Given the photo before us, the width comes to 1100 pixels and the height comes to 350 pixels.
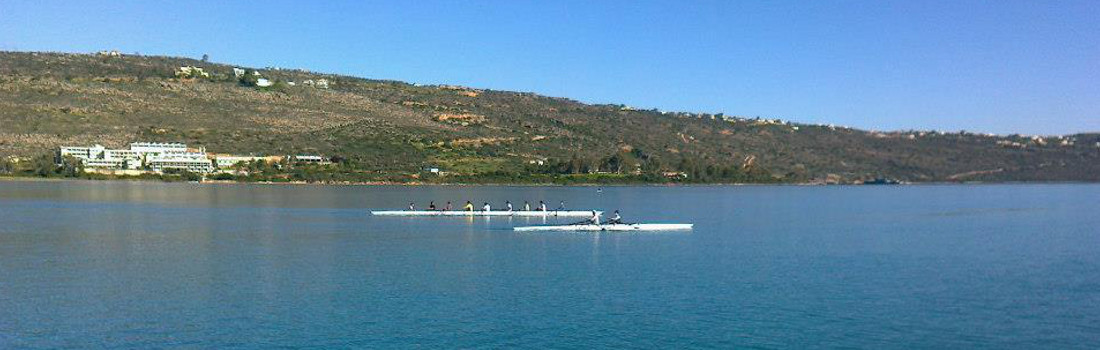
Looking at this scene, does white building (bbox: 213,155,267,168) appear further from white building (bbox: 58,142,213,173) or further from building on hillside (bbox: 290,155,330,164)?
building on hillside (bbox: 290,155,330,164)

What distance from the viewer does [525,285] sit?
95.2ft

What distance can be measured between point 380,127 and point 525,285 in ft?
354

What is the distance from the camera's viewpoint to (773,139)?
641 ft

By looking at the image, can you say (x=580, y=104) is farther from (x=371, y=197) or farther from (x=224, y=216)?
(x=224, y=216)

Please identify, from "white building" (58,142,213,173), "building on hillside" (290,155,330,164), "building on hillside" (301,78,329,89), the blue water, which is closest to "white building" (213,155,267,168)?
"white building" (58,142,213,173)

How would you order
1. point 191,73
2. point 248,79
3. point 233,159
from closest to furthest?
point 233,159, point 248,79, point 191,73

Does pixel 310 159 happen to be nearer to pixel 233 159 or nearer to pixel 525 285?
pixel 233 159

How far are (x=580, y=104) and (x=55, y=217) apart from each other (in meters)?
141

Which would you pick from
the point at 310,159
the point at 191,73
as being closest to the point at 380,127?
the point at 310,159

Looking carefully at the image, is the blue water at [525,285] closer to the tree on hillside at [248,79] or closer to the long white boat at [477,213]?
the long white boat at [477,213]

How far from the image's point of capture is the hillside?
4594 inches

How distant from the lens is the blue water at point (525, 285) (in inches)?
869

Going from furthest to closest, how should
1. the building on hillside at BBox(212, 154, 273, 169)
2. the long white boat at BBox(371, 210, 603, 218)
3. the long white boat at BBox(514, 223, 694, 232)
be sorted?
1. the building on hillside at BBox(212, 154, 273, 169)
2. the long white boat at BBox(371, 210, 603, 218)
3. the long white boat at BBox(514, 223, 694, 232)

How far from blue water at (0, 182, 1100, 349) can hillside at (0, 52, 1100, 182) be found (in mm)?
63689
